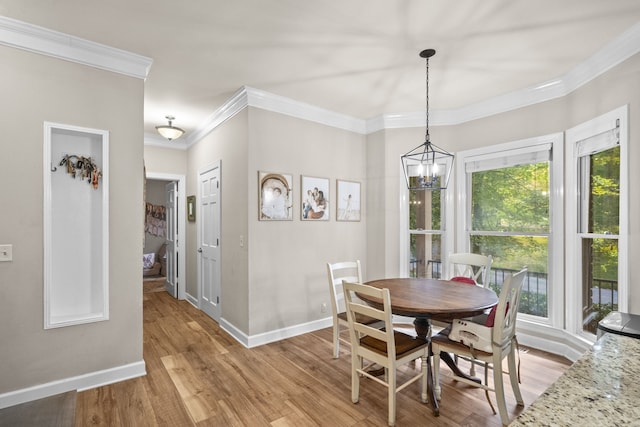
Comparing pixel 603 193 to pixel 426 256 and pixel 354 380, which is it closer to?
pixel 426 256

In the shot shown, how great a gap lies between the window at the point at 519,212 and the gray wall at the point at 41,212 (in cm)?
357

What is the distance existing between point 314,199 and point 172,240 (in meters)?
3.08

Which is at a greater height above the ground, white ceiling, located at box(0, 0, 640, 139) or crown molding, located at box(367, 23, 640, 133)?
white ceiling, located at box(0, 0, 640, 139)

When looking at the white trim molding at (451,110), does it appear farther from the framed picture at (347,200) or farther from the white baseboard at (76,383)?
the white baseboard at (76,383)

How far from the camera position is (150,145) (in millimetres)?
5082

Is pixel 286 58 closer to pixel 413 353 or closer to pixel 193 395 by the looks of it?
pixel 413 353

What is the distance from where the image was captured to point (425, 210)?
13.8 ft

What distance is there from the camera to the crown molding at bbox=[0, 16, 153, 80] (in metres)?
2.26

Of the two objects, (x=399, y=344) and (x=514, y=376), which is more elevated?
(x=399, y=344)

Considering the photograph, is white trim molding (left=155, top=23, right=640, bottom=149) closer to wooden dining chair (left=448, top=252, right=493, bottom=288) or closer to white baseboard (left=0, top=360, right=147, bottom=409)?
wooden dining chair (left=448, top=252, right=493, bottom=288)

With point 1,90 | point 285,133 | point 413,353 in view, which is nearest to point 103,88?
point 1,90

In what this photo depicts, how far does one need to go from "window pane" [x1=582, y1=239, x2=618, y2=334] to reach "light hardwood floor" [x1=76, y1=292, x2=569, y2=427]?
1.71ft

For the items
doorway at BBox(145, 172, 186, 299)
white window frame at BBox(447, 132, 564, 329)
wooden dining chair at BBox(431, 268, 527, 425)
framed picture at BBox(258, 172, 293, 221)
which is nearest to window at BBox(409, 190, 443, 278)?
white window frame at BBox(447, 132, 564, 329)

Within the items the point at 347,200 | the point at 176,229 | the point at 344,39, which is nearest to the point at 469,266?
the point at 347,200
